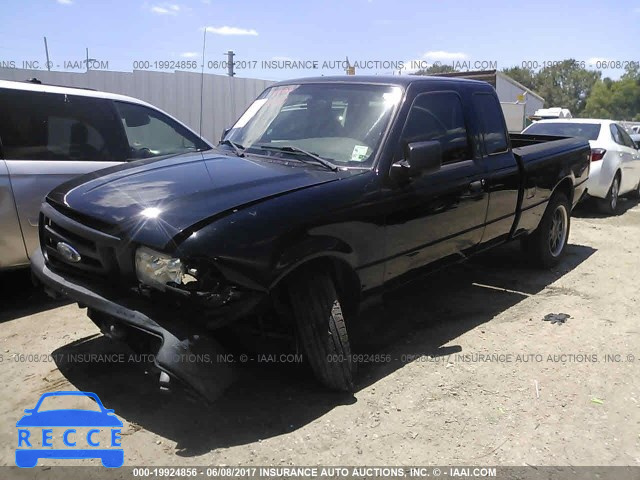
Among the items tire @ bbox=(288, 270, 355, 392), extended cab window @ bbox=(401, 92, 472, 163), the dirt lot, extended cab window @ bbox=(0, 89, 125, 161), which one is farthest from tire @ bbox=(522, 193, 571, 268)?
extended cab window @ bbox=(0, 89, 125, 161)

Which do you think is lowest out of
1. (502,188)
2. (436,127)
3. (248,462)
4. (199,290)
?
(248,462)

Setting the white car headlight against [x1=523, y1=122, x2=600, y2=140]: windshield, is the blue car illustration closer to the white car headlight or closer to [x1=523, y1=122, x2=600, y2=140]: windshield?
the white car headlight

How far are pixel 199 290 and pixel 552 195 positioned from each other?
4625 millimetres

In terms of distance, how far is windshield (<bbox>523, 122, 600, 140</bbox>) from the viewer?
9.57 metres

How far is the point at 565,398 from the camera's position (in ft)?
11.4

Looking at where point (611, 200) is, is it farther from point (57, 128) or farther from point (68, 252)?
point (68, 252)

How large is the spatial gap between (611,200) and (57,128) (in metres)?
8.86

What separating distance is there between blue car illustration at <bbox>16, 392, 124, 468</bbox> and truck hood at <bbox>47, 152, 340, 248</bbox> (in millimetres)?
1097

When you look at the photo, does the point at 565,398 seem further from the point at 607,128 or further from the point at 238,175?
the point at 607,128

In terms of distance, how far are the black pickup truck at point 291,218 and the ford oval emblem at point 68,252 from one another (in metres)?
0.02

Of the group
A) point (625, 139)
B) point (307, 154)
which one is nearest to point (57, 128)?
point (307, 154)

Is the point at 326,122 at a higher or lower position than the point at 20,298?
higher

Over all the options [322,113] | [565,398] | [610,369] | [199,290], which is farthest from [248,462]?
[610,369]

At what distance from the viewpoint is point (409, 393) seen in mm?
3477
